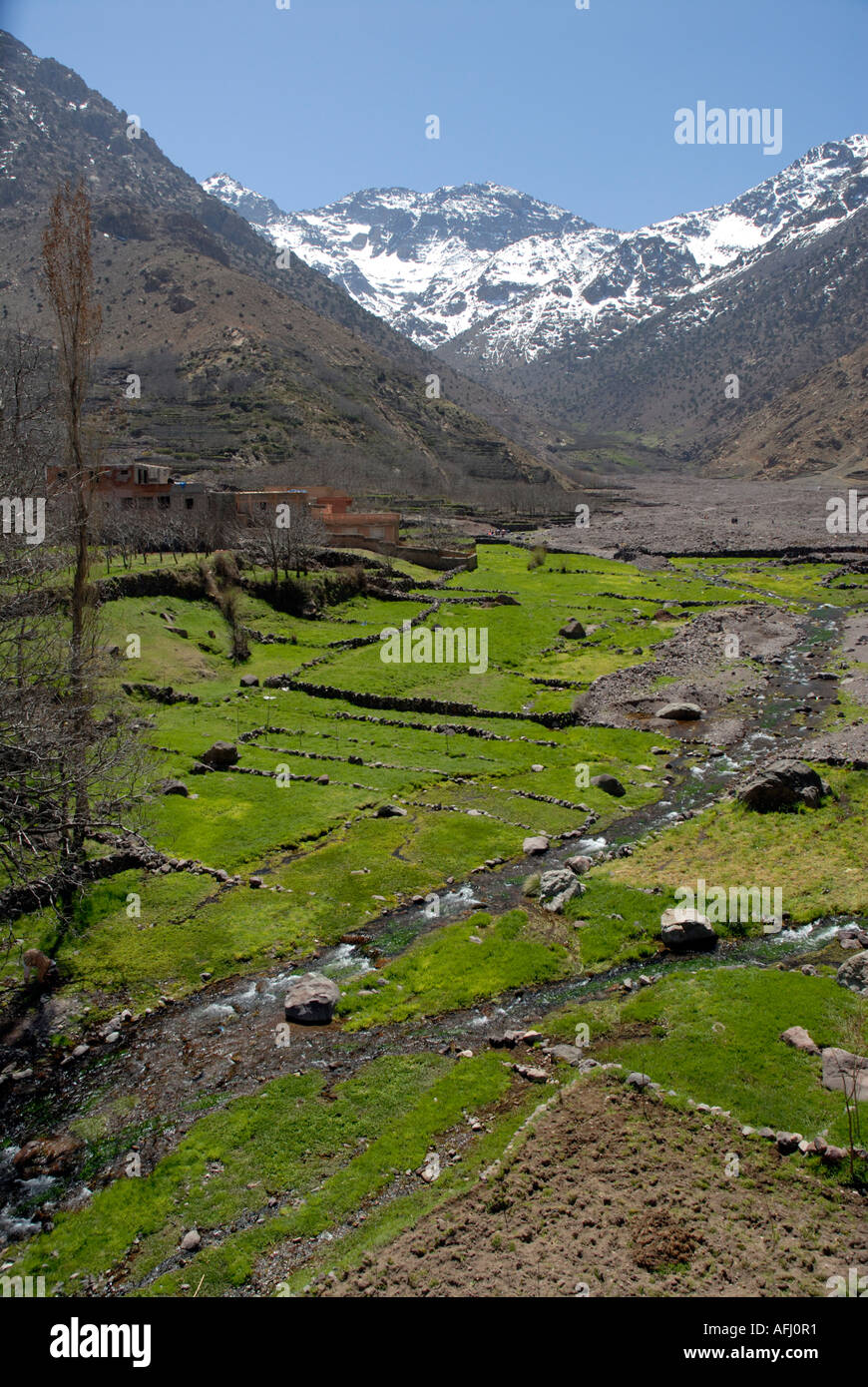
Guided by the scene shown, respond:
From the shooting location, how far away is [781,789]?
85.0 feet

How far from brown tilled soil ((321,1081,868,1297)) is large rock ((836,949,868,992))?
16.6 ft

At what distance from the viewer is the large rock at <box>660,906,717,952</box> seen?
19.1m

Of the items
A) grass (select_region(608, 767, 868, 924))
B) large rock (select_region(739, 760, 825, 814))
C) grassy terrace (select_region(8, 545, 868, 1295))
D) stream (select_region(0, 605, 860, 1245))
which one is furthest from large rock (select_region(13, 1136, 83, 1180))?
large rock (select_region(739, 760, 825, 814))

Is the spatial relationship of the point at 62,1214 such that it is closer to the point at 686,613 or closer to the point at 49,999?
the point at 49,999

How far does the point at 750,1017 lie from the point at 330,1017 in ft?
26.3

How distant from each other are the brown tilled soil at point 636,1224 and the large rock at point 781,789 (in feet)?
48.0

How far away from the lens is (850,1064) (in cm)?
1345

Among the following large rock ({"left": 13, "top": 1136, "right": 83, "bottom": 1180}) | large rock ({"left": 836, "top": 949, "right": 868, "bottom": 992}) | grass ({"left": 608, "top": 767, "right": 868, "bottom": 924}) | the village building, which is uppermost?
the village building

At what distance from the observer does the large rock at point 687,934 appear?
19.1 m

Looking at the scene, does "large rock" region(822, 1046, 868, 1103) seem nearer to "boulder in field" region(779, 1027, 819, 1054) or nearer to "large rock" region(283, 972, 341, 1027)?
"boulder in field" region(779, 1027, 819, 1054)

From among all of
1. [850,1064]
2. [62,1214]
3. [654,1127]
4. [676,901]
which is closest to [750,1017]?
[850,1064]

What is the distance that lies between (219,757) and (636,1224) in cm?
2268

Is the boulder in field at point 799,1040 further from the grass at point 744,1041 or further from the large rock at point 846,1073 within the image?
the large rock at point 846,1073

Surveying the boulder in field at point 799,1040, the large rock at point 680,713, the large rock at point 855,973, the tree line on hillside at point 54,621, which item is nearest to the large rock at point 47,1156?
the tree line on hillside at point 54,621
